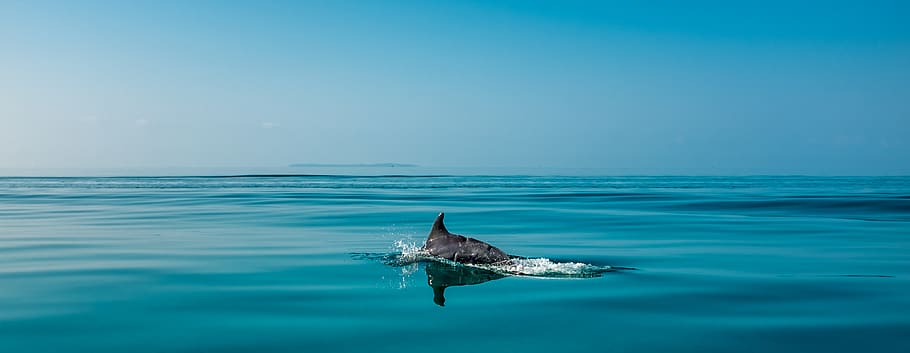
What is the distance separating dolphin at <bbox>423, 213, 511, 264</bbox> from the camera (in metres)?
14.5

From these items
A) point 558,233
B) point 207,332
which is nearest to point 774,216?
point 558,233

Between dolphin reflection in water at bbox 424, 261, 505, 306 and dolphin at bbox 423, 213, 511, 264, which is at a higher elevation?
dolphin at bbox 423, 213, 511, 264

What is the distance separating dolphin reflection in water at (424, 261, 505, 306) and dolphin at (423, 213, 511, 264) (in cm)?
37

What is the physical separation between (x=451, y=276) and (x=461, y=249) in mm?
1718

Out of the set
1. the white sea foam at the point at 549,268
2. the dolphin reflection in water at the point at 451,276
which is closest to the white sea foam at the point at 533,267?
the white sea foam at the point at 549,268

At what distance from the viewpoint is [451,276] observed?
1327 centimetres

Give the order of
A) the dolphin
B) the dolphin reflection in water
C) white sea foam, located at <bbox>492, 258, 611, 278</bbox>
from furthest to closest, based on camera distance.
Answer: the dolphin → white sea foam, located at <bbox>492, 258, 611, 278</bbox> → the dolphin reflection in water

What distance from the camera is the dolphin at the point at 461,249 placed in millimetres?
14477

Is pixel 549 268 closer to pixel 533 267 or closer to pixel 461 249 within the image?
pixel 533 267

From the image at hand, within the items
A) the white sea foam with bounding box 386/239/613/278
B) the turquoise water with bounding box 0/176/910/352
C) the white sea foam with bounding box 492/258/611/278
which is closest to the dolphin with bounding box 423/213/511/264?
the white sea foam with bounding box 386/239/613/278

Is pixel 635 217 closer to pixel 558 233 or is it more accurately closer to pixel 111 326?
pixel 558 233

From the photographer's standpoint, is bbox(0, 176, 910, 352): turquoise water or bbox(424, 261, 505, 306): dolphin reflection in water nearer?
bbox(0, 176, 910, 352): turquoise water

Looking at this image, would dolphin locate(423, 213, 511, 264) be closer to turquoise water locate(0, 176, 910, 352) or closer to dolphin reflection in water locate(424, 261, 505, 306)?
dolphin reflection in water locate(424, 261, 505, 306)

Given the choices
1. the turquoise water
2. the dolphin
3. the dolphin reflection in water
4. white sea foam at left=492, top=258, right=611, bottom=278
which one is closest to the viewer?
the turquoise water
